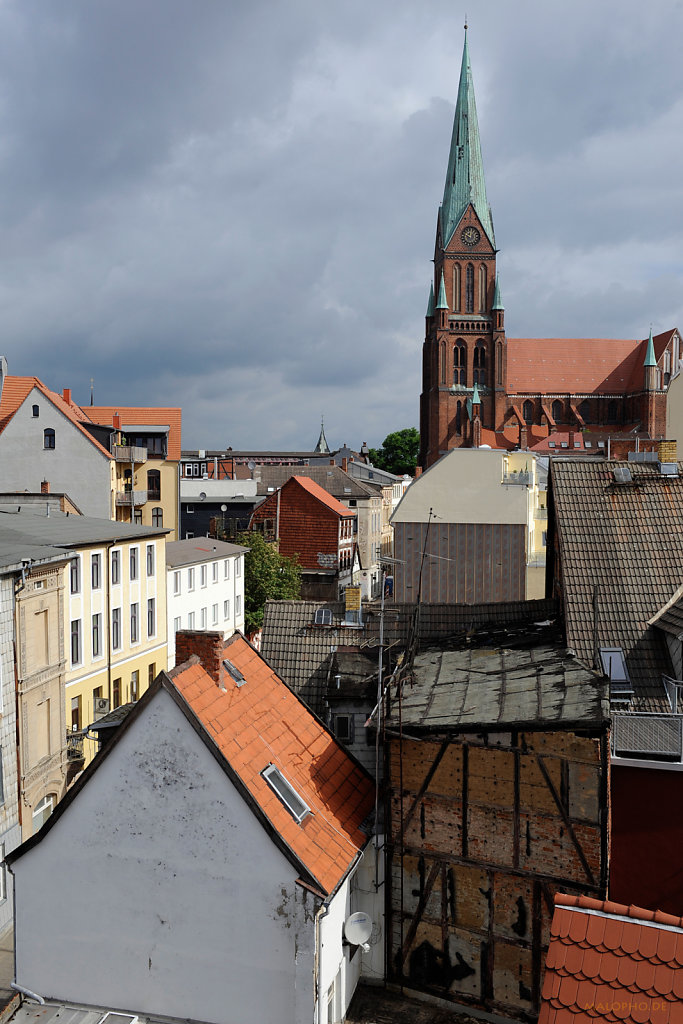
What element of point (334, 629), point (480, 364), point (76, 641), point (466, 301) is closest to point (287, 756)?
point (334, 629)

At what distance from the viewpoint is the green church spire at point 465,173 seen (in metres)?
121

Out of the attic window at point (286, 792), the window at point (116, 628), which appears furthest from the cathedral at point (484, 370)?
the attic window at point (286, 792)

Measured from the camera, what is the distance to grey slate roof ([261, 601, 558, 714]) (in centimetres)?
2111

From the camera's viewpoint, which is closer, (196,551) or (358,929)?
(358,929)

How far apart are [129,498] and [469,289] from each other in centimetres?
8429

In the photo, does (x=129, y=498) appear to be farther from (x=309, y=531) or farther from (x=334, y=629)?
(x=334, y=629)

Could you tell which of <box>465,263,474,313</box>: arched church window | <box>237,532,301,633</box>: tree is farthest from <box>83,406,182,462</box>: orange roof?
<box>465,263,474,313</box>: arched church window

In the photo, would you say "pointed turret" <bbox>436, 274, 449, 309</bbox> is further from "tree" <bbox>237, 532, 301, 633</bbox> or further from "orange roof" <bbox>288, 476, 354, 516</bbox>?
"tree" <bbox>237, 532, 301, 633</bbox>

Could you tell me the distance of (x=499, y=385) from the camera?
119m

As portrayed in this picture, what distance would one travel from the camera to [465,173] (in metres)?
121

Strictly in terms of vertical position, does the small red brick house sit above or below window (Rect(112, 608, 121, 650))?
above

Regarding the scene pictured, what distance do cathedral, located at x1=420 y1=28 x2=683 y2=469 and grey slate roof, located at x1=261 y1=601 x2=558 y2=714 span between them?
94965 mm

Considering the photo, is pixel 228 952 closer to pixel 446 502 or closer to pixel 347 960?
pixel 347 960

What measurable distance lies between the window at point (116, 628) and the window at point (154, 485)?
23.0 metres
